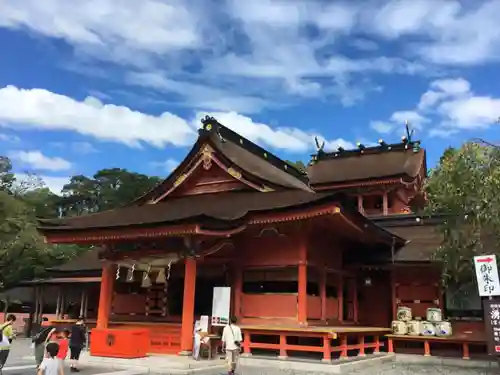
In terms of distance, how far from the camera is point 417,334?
56.6ft

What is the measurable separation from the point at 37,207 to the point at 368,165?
33747mm

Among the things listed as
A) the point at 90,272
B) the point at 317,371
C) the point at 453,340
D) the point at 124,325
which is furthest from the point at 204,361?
the point at 90,272

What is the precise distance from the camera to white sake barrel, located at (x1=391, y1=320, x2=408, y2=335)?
17556mm

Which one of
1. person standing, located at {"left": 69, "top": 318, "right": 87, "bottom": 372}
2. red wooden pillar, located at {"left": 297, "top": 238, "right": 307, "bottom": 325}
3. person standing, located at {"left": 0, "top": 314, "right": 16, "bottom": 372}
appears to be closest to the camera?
person standing, located at {"left": 0, "top": 314, "right": 16, "bottom": 372}

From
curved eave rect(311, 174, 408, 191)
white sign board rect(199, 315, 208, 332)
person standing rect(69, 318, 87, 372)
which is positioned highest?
curved eave rect(311, 174, 408, 191)

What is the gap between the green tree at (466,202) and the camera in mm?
12961

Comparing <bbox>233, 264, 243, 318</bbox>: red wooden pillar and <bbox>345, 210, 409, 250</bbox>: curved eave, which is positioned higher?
<bbox>345, 210, 409, 250</bbox>: curved eave

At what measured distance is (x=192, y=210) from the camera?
1797 cm

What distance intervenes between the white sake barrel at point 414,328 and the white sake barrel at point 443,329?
0.57 m

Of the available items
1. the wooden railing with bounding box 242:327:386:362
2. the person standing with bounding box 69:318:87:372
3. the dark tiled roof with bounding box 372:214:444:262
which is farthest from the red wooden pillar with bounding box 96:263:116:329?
the dark tiled roof with bounding box 372:214:444:262

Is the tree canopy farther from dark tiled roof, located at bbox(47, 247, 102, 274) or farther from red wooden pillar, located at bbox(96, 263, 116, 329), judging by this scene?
red wooden pillar, located at bbox(96, 263, 116, 329)

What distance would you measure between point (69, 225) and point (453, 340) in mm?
13877

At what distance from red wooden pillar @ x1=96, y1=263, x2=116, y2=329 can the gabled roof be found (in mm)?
4056

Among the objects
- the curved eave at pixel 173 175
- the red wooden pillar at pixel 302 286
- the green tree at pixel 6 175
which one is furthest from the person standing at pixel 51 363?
the green tree at pixel 6 175
